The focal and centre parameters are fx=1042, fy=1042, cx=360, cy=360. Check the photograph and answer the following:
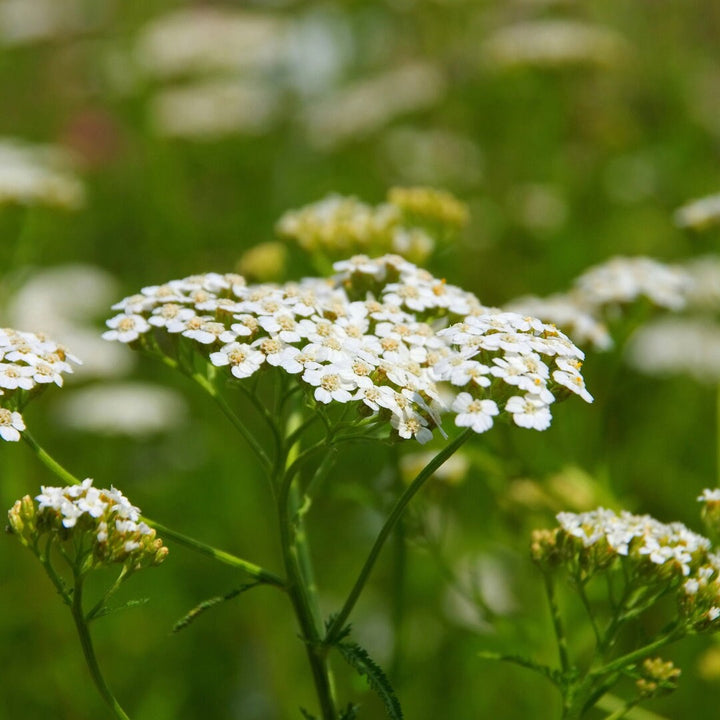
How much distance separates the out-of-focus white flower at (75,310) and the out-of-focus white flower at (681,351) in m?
4.00

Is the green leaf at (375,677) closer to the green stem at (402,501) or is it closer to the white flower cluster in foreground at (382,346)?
the green stem at (402,501)

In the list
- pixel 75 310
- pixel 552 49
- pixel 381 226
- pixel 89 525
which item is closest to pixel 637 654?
pixel 89 525

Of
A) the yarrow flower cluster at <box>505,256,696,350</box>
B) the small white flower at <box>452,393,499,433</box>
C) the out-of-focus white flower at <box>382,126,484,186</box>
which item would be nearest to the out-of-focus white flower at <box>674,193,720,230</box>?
the yarrow flower cluster at <box>505,256,696,350</box>

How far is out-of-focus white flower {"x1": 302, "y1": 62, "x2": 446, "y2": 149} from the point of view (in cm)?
1071

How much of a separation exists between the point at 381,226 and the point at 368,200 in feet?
18.1

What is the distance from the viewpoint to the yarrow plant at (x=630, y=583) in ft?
9.87

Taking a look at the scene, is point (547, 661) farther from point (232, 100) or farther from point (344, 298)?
point (232, 100)

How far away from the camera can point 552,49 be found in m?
9.18

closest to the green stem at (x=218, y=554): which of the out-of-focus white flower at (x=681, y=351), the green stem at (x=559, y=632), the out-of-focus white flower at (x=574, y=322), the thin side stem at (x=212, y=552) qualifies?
the thin side stem at (x=212, y=552)

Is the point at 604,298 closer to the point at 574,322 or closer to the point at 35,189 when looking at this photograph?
the point at 574,322

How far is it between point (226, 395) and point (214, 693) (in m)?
2.35

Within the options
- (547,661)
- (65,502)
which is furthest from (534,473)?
(65,502)

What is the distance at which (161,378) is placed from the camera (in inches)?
350

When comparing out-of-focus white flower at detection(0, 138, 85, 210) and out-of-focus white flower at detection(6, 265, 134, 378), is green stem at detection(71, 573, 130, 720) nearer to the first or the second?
out-of-focus white flower at detection(0, 138, 85, 210)
